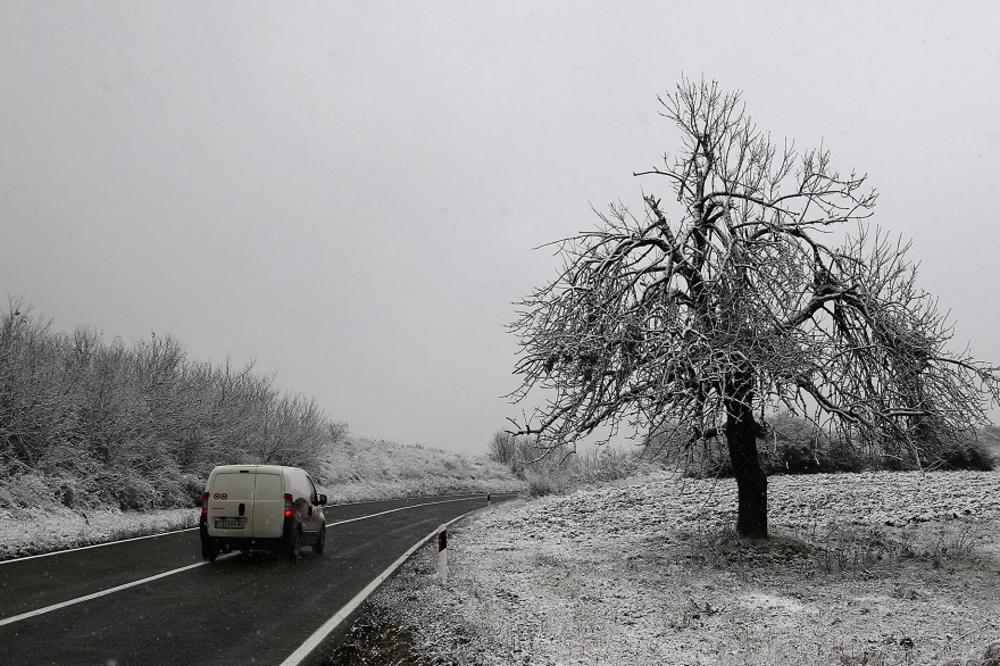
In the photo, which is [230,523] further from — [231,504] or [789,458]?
[789,458]

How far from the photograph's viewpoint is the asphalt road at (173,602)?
688cm

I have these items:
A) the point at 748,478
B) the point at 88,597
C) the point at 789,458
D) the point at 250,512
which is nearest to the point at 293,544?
the point at 250,512

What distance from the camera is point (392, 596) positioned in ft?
33.1

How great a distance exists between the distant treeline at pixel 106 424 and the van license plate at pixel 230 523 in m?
8.62

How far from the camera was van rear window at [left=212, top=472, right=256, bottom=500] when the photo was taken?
13.7 m

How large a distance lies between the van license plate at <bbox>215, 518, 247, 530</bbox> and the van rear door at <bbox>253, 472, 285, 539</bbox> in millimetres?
221

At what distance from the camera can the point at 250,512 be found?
1359 centimetres

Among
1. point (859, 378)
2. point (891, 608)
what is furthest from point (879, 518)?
point (891, 608)

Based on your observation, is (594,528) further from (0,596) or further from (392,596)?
(0,596)

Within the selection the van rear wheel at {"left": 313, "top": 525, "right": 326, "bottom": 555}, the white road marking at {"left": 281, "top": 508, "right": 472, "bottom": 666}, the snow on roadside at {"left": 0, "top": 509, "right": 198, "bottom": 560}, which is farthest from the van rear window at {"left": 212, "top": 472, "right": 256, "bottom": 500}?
the snow on roadside at {"left": 0, "top": 509, "right": 198, "bottom": 560}

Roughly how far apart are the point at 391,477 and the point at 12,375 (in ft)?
114

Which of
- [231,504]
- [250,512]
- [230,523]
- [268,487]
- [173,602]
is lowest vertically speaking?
[173,602]

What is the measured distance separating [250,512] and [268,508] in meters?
0.32

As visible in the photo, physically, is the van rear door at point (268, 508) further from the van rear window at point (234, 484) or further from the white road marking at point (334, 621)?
the white road marking at point (334, 621)
